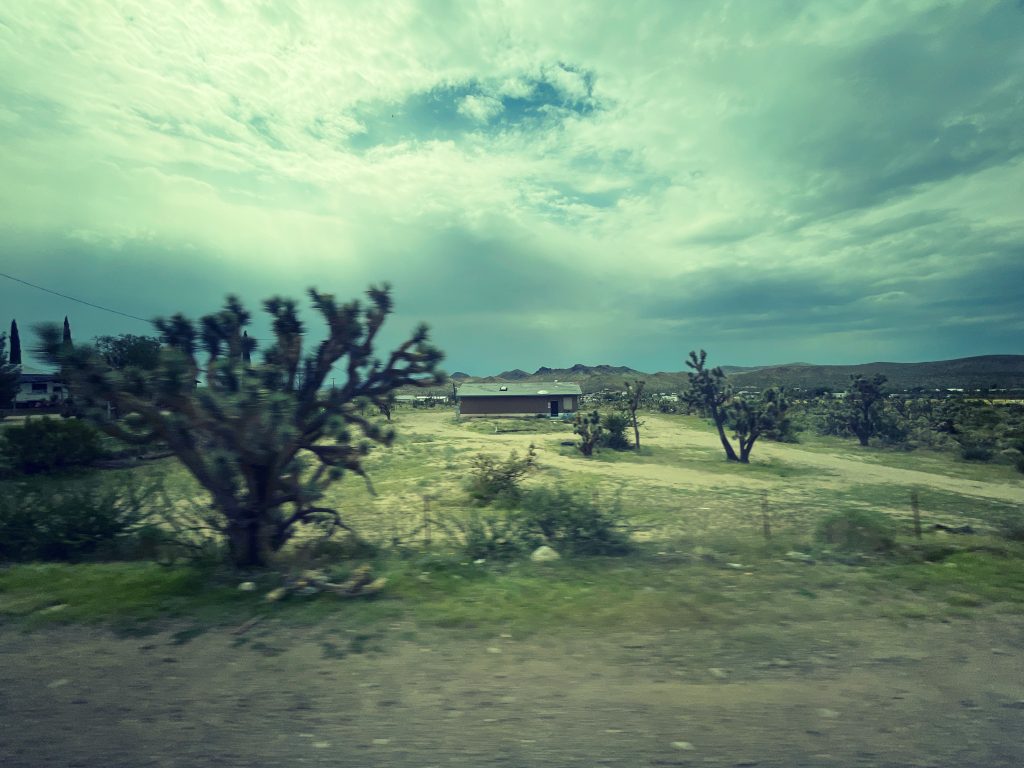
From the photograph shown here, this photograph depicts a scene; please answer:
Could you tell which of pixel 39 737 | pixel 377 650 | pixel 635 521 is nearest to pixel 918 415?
pixel 635 521

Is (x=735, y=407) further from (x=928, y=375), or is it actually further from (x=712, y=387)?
(x=928, y=375)

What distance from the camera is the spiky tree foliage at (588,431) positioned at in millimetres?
31250

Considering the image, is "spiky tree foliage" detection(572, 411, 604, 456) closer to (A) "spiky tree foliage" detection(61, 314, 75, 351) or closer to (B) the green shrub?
(B) the green shrub

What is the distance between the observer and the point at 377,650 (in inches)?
212

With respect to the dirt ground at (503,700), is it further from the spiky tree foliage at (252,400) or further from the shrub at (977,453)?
the shrub at (977,453)

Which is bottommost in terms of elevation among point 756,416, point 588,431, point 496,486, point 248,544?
point 496,486

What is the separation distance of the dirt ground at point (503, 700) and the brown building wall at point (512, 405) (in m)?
53.7

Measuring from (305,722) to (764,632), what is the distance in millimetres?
4637

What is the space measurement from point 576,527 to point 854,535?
5129 millimetres

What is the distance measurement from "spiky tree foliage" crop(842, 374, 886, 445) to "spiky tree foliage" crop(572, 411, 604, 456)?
61.1 ft

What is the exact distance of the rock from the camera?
30.0ft

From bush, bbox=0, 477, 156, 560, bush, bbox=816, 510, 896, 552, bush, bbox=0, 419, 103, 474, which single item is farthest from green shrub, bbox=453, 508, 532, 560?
bush, bbox=0, 419, 103, 474

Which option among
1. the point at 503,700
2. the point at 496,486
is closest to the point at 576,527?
the point at 496,486

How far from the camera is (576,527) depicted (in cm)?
1133
